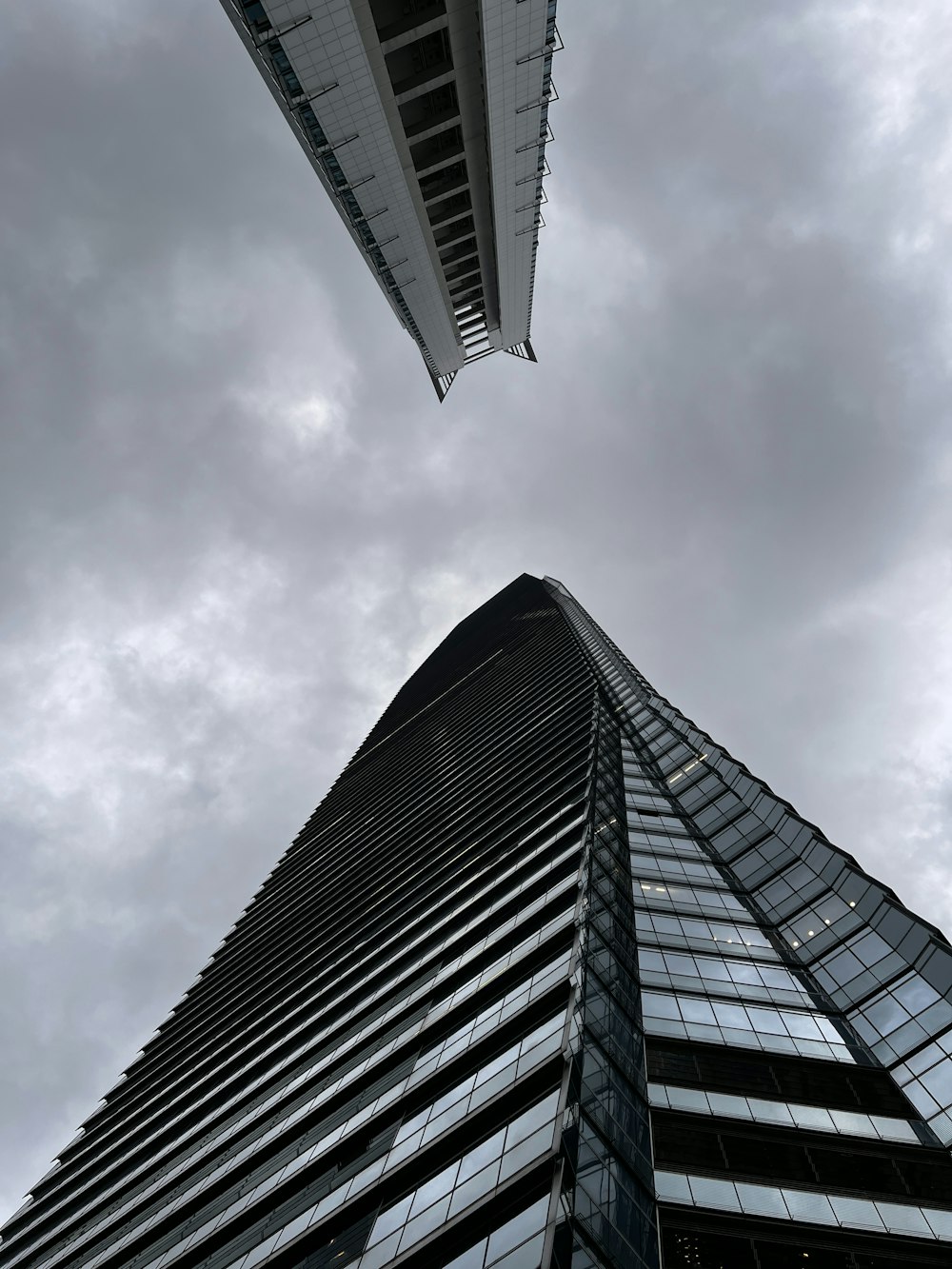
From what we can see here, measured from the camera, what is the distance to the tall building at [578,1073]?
15992 mm

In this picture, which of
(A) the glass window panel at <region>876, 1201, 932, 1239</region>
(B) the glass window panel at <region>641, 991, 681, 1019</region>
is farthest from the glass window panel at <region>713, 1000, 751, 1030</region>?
(A) the glass window panel at <region>876, 1201, 932, 1239</region>

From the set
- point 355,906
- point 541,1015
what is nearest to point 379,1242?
point 541,1015

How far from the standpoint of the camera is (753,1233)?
16000 mm

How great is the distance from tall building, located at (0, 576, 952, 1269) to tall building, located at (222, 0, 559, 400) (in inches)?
1355

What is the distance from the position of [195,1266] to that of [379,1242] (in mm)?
9840

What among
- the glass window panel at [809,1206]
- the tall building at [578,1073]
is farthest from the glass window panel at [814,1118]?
the glass window panel at [809,1206]

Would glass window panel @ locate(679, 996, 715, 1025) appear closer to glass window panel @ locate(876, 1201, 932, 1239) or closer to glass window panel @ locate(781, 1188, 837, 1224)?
glass window panel @ locate(781, 1188, 837, 1224)

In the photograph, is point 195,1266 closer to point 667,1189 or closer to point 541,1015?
point 541,1015

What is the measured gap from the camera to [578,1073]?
1614cm

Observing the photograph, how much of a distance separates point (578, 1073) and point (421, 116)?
50471 millimetres

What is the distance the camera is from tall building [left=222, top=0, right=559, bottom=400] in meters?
39.2

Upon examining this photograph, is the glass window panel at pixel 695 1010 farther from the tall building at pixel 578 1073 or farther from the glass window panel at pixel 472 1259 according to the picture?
the glass window panel at pixel 472 1259

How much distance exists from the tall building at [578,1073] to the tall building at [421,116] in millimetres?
34414

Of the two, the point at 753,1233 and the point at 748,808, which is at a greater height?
the point at 748,808
